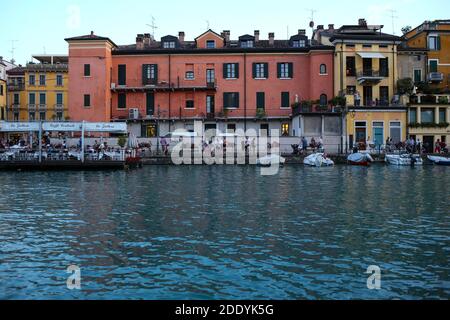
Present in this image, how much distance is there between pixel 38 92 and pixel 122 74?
25.3m

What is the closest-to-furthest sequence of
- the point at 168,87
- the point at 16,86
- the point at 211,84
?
the point at 168,87, the point at 211,84, the point at 16,86

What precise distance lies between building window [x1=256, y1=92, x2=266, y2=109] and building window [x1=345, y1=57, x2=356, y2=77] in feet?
29.1

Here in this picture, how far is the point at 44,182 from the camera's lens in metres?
27.9

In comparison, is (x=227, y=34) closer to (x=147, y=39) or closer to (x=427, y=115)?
(x=147, y=39)

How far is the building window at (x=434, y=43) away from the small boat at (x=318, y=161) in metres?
22.1

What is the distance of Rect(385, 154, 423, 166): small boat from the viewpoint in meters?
44.1

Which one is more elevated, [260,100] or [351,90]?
[351,90]

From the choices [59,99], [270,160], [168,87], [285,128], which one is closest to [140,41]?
[168,87]

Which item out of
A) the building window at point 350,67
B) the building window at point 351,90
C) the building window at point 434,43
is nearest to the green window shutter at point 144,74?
the building window at point 350,67

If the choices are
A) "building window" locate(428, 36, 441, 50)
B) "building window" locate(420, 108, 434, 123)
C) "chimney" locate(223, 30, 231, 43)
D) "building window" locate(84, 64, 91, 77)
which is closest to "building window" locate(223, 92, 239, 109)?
"chimney" locate(223, 30, 231, 43)

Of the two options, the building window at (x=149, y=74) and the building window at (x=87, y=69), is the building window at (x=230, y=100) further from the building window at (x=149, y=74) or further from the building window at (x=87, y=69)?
the building window at (x=87, y=69)

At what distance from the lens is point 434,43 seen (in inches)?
2231

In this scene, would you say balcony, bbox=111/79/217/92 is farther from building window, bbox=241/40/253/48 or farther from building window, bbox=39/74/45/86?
building window, bbox=39/74/45/86

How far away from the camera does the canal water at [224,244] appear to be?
863cm
